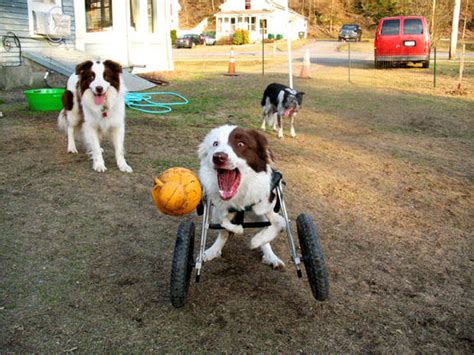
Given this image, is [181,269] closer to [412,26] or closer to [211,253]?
[211,253]

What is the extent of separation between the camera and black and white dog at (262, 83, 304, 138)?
28.0ft

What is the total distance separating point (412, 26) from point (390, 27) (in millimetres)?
981

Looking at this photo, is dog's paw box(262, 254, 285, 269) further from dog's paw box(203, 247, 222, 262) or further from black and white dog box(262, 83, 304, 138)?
black and white dog box(262, 83, 304, 138)

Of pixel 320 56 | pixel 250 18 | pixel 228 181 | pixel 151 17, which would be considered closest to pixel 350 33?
pixel 250 18

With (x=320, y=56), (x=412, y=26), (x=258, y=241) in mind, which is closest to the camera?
(x=258, y=241)

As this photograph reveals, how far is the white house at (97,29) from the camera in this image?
12648 mm

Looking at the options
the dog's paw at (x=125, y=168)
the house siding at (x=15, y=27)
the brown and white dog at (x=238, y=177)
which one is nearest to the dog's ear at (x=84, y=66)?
the dog's paw at (x=125, y=168)

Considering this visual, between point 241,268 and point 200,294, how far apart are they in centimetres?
52

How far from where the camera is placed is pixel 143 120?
9.39 meters

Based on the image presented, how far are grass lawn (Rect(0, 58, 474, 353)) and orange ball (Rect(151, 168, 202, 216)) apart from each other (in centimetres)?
66

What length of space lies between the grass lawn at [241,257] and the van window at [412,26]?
15257mm

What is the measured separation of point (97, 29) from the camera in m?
15.4

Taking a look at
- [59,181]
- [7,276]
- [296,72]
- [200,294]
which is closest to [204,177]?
[200,294]

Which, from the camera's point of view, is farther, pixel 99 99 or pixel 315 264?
pixel 99 99
